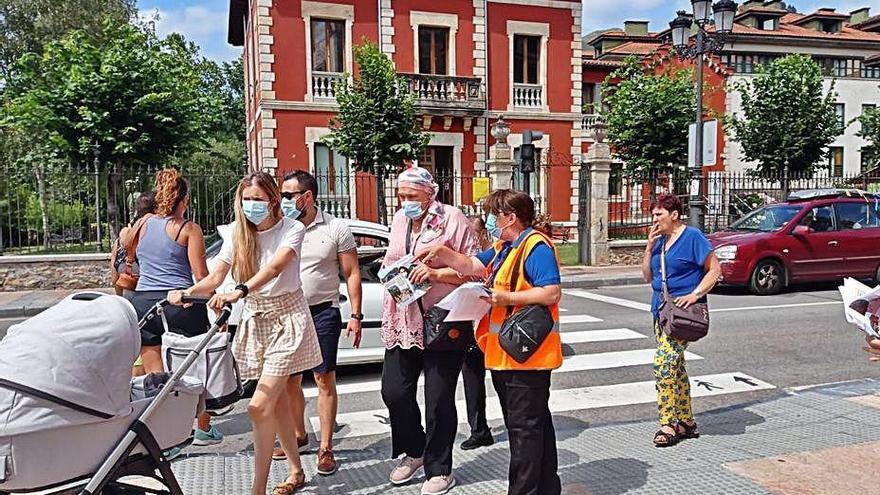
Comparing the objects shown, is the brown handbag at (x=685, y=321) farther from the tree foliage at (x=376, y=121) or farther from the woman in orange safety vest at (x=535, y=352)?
the tree foliage at (x=376, y=121)

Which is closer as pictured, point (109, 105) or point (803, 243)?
point (803, 243)

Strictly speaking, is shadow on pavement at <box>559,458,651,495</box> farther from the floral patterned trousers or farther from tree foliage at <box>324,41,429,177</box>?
tree foliage at <box>324,41,429,177</box>

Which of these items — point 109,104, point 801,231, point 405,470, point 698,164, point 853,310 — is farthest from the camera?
point 109,104

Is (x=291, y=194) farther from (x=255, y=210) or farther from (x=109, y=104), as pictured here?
(x=109, y=104)

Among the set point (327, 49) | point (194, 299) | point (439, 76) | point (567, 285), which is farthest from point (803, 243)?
point (327, 49)

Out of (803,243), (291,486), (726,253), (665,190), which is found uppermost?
(665,190)

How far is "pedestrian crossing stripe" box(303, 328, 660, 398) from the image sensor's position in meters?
6.90

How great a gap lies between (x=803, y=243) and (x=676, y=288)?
31.9 feet

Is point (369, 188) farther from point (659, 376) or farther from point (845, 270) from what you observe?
point (659, 376)

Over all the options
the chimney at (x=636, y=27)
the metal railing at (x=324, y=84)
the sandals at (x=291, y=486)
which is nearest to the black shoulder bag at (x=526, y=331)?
the sandals at (x=291, y=486)

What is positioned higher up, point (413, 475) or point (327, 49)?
point (327, 49)

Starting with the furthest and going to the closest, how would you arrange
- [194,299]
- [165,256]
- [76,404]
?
[165,256]
[194,299]
[76,404]

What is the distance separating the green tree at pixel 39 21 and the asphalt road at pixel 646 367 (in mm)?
30510

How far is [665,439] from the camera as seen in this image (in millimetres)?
4867
